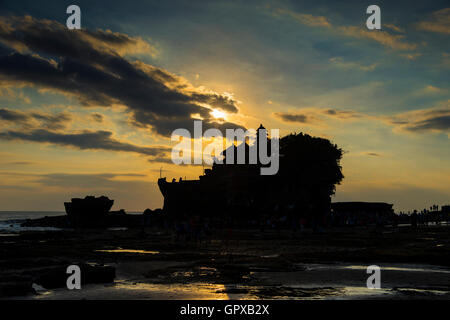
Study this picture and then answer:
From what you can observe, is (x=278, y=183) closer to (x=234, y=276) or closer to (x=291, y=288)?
(x=234, y=276)

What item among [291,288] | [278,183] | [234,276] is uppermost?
[278,183]

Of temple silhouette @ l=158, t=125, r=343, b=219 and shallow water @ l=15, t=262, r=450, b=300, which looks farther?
temple silhouette @ l=158, t=125, r=343, b=219

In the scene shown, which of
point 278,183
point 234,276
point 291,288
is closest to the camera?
point 291,288

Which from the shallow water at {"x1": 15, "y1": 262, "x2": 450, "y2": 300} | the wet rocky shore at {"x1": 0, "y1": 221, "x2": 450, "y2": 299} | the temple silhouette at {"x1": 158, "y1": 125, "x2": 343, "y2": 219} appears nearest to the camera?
the shallow water at {"x1": 15, "y1": 262, "x2": 450, "y2": 300}

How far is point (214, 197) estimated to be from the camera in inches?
2768

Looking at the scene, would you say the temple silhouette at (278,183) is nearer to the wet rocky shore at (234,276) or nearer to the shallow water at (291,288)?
the wet rocky shore at (234,276)

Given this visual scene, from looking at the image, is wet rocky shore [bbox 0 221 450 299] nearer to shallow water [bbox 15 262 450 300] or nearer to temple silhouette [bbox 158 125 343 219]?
shallow water [bbox 15 262 450 300]

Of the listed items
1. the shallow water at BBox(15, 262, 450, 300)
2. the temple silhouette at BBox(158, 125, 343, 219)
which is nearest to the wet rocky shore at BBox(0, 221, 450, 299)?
the shallow water at BBox(15, 262, 450, 300)

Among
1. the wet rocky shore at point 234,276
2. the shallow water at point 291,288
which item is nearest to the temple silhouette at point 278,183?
the wet rocky shore at point 234,276

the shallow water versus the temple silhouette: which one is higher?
the temple silhouette

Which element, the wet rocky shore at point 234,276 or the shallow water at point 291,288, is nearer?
the shallow water at point 291,288

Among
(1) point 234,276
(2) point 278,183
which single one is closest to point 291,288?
(1) point 234,276

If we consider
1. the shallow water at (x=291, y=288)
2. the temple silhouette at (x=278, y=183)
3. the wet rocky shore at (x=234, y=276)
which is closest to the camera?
the shallow water at (x=291, y=288)
